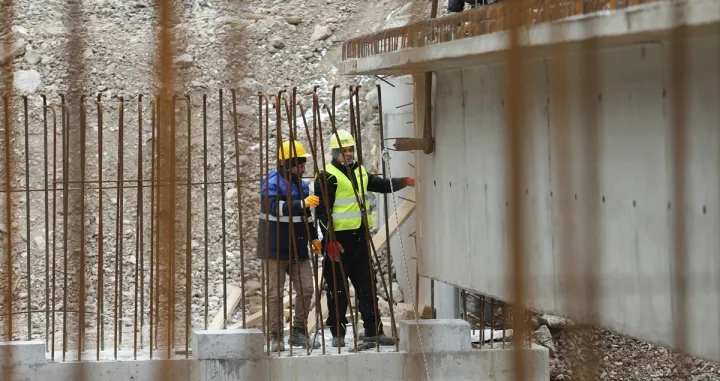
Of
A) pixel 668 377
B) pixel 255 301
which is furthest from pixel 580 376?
pixel 255 301

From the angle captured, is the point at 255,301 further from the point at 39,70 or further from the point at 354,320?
the point at 39,70

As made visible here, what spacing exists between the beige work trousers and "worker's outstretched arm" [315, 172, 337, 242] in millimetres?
302

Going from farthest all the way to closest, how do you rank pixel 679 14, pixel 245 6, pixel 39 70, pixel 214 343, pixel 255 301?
pixel 39 70 < pixel 255 301 < pixel 214 343 < pixel 245 6 < pixel 679 14

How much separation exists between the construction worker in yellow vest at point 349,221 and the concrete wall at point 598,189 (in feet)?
1.31

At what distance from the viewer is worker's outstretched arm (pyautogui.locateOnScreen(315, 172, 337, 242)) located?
9.27 meters

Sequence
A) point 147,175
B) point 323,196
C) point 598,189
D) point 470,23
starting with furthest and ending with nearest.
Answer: point 147,175 → point 323,196 → point 470,23 → point 598,189

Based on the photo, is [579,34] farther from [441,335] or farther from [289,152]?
[441,335]

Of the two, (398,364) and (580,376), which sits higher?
(580,376)

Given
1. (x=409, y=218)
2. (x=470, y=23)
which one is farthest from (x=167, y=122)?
(x=409, y=218)

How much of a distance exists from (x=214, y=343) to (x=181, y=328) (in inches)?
48.3

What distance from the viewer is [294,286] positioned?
9.59 meters

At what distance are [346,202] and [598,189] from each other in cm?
677

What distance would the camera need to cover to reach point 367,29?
1788cm

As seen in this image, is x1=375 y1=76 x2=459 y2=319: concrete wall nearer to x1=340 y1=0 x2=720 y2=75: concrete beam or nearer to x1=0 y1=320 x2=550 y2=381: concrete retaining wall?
x1=0 y1=320 x2=550 y2=381: concrete retaining wall
